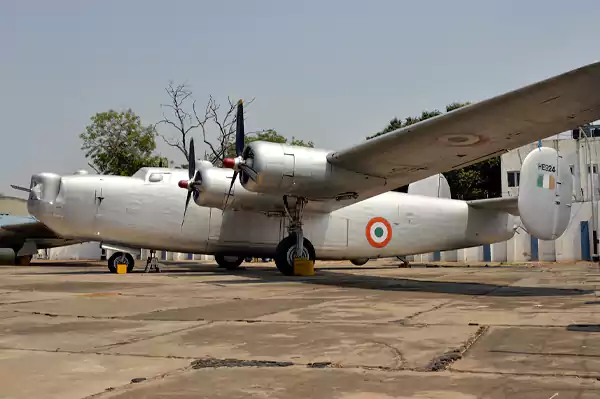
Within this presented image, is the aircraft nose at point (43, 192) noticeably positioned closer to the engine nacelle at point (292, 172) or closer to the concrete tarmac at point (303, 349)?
the engine nacelle at point (292, 172)

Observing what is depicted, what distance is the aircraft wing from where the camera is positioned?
337 inches

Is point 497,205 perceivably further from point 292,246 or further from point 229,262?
point 229,262

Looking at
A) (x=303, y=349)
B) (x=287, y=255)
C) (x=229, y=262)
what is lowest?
(x=303, y=349)

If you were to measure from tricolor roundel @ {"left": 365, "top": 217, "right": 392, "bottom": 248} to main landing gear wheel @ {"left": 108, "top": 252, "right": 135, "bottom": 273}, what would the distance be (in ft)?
27.2

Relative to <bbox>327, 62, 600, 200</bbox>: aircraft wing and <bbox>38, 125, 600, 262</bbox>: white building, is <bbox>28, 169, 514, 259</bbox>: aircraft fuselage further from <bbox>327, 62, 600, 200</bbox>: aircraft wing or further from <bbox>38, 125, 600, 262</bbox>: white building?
<bbox>38, 125, 600, 262</bbox>: white building

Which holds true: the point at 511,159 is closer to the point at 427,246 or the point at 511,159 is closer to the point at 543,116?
the point at 427,246

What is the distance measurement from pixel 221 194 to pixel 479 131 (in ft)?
25.4

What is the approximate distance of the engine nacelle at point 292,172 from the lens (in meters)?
12.6

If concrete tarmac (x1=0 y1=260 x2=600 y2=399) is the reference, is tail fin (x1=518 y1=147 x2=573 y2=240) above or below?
above

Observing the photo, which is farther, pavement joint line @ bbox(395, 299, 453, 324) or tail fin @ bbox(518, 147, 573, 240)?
tail fin @ bbox(518, 147, 573, 240)

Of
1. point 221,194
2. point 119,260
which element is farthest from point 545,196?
point 119,260

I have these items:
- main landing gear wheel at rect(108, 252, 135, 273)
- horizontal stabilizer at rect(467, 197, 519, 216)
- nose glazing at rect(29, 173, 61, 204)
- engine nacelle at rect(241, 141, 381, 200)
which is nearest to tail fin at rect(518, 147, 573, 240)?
engine nacelle at rect(241, 141, 381, 200)

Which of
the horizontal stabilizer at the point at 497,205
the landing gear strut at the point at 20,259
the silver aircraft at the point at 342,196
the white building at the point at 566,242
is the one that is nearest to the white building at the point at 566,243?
the white building at the point at 566,242

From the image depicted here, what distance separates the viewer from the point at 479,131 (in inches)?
415
